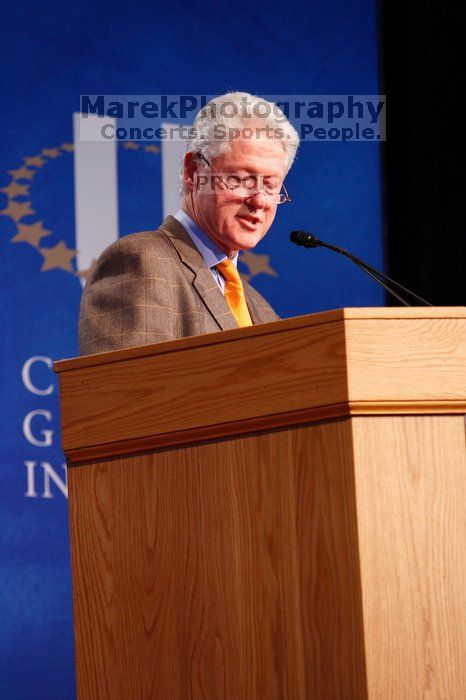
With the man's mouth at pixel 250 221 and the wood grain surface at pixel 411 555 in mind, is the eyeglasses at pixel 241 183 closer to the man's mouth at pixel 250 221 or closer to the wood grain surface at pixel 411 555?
the man's mouth at pixel 250 221

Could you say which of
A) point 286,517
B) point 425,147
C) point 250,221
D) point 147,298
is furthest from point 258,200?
point 425,147

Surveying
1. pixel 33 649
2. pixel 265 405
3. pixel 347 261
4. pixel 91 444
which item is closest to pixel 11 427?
pixel 33 649

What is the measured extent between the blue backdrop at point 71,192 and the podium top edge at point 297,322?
4.68ft

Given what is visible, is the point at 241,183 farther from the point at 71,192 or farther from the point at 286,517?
the point at 286,517

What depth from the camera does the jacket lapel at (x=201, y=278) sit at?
88.7 inches

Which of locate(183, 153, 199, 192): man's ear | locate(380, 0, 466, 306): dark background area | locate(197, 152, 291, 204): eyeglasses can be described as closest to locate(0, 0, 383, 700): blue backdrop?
locate(380, 0, 466, 306): dark background area

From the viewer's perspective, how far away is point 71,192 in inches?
130

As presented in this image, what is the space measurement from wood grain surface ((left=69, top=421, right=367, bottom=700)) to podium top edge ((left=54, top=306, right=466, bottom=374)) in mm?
143

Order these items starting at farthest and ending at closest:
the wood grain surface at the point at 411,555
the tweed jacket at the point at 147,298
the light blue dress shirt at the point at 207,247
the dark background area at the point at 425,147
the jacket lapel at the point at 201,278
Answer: the dark background area at the point at 425,147 → the light blue dress shirt at the point at 207,247 → the jacket lapel at the point at 201,278 → the tweed jacket at the point at 147,298 → the wood grain surface at the point at 411,555

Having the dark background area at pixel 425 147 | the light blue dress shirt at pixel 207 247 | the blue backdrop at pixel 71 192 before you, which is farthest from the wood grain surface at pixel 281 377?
the dark background area at pixel 425 147

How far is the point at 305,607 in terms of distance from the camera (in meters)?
1.60

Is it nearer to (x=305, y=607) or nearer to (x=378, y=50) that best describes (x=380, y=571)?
(x=305, y=607)

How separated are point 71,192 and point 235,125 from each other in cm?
92

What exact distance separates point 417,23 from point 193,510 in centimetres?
252
